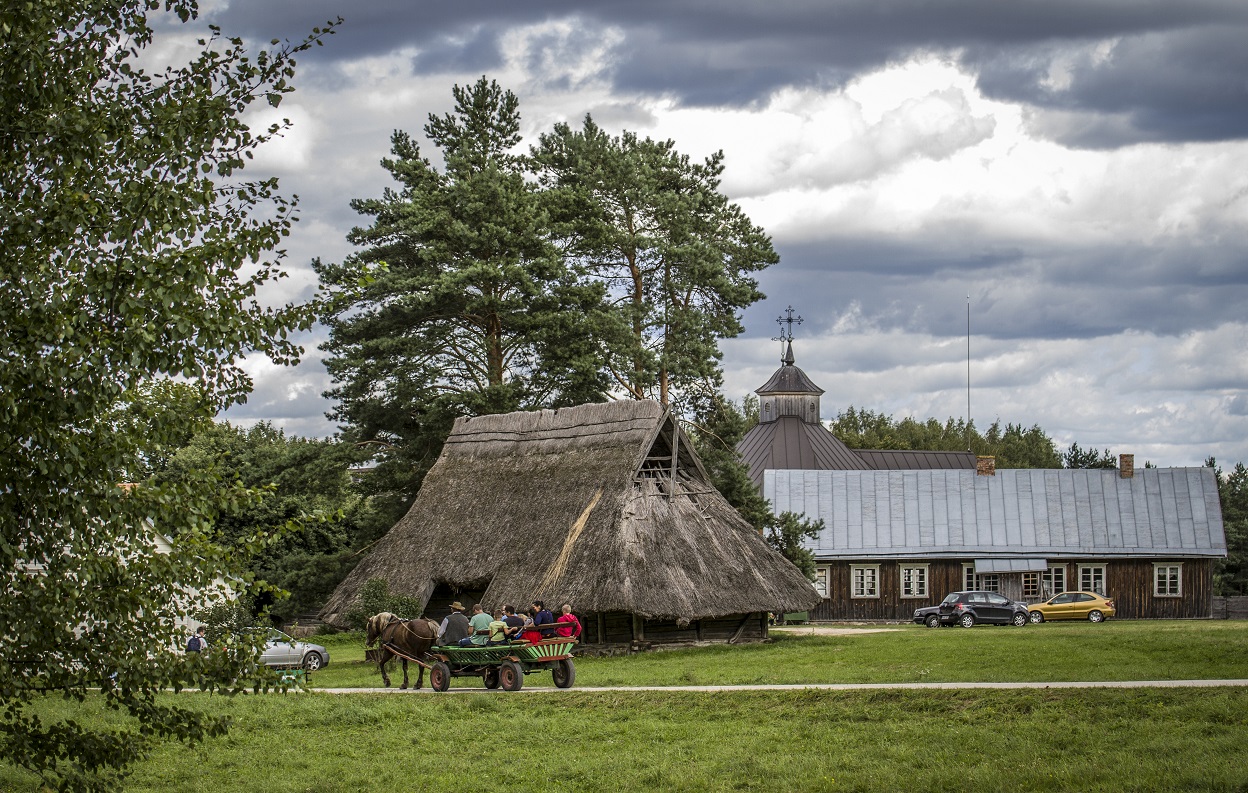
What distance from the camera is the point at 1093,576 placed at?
48.7 meters

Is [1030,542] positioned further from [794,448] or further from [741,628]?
[794,448]

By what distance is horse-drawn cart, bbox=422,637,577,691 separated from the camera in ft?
68.3

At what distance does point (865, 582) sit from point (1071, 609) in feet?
27.5

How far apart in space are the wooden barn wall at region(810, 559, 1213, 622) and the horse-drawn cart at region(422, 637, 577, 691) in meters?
28.3

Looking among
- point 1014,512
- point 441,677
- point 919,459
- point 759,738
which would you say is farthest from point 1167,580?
point 759,738

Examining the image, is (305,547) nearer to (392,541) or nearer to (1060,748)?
(392,541)

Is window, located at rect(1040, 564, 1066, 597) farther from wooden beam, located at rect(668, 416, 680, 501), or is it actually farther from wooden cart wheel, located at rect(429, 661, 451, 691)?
wooden cart wheel, located at rect(429, 661, 451, 691)

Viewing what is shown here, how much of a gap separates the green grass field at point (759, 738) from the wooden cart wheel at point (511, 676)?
626 mm

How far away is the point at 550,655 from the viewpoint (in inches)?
823

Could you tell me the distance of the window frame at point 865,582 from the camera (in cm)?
4931

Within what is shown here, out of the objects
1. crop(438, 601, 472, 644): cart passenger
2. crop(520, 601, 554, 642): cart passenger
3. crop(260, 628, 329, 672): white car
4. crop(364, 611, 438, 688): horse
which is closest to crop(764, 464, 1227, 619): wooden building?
crop(260, 628, 329, 672): white car

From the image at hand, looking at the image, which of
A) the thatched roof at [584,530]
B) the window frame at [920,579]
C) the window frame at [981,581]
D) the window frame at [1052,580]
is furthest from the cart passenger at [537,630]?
the window frame at [1052,580]

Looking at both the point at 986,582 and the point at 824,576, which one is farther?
the point at 824,576

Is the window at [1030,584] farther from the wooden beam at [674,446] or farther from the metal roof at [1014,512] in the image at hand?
the wooden beam at [674,446]
